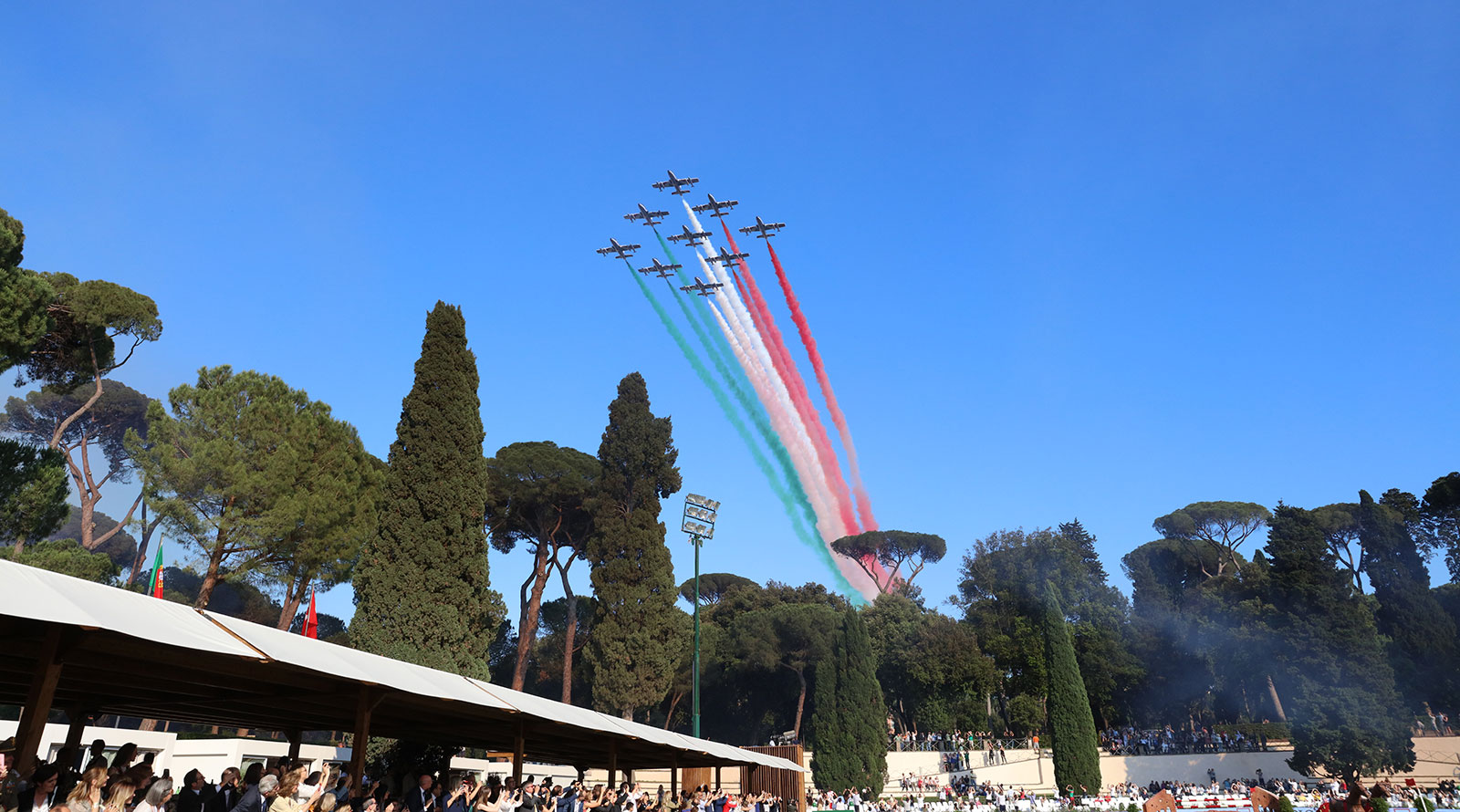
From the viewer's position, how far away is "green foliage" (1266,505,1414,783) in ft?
98.2

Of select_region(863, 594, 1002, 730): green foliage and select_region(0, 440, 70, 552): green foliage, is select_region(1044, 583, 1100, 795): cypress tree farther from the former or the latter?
select_region(0, 440, 70, 552): green foliage

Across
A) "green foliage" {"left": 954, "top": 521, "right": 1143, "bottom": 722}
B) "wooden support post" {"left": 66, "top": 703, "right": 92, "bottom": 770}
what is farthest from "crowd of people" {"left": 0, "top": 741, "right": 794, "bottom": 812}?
"green foliage" {"left": 954, "top": 521, "right": 1143, "bottom": 722}

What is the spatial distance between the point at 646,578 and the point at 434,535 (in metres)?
13.0

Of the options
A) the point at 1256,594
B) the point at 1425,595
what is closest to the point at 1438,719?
the point at 1425,595

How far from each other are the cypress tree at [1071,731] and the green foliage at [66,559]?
2894cm

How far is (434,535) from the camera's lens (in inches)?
882

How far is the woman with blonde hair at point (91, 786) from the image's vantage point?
495cm

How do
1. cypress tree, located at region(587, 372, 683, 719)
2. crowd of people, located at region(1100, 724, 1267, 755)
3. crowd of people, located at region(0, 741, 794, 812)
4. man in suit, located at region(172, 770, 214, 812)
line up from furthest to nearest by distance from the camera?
1. crowd of people, located at region(1100, 724, 1267, 755)
2. cypress tree, located at region(587, 372, 683, 719)
3. man in suit, located at region(172, 770, 214, 812)
4. crowd of people, located at region(0, 741, 794, 812)

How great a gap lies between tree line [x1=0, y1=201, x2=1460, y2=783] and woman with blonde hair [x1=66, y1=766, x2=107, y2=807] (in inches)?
602

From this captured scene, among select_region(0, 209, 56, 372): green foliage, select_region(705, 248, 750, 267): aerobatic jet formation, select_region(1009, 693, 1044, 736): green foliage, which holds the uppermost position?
select_region(705, 248, 750, 267): aerobatic jet formation

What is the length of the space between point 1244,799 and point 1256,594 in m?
12.6

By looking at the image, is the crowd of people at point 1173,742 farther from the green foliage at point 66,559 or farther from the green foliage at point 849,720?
the green foliage at point 66,559

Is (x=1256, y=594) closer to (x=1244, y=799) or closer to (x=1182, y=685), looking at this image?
(x=1182, y=685)

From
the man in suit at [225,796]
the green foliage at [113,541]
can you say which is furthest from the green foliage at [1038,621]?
the green foliage at [113,541]
